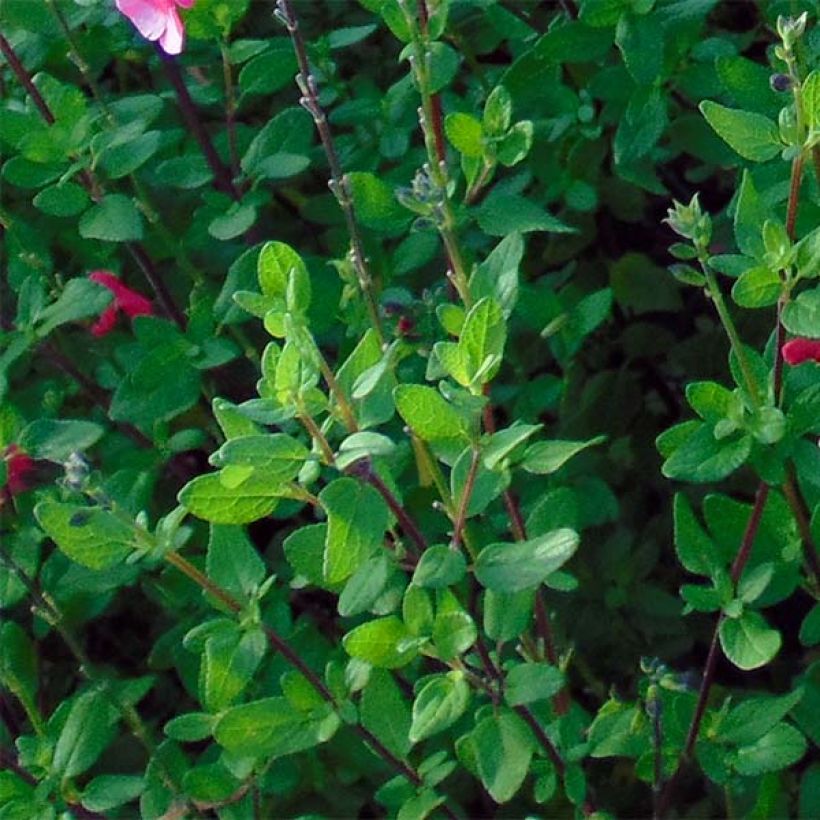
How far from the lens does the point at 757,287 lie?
107cm

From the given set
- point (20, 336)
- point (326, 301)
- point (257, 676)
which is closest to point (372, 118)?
point (326, 301)

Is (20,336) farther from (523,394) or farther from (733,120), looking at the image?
(733,120)

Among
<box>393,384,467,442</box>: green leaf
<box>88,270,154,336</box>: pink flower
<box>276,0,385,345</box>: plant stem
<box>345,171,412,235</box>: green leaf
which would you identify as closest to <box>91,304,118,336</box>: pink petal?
<box>88,270,154,336</box>: pink flower

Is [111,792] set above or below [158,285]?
below

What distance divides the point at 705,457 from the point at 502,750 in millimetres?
272

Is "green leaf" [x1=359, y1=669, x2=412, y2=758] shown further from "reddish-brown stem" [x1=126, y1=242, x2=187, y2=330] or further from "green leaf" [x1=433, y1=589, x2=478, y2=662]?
"reddish-brown stem" [x1=126, y1=242, x2=187, y2=330]

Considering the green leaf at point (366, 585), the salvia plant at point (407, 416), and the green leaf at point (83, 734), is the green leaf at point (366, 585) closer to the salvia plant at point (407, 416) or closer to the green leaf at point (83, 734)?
the salvia plant at point (407, 416)

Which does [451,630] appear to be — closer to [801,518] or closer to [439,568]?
[439,568]

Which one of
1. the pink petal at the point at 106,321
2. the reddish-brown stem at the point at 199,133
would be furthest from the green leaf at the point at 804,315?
the pink petal at the point at 106,321

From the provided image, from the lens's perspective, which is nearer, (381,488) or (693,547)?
(381,488)

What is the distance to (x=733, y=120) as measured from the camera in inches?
43.1

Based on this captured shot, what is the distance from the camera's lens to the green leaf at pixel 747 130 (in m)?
1.09

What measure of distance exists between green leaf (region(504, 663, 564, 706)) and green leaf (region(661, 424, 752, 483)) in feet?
0.57

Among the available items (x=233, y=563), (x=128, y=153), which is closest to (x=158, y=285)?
(x=128, y=153)
